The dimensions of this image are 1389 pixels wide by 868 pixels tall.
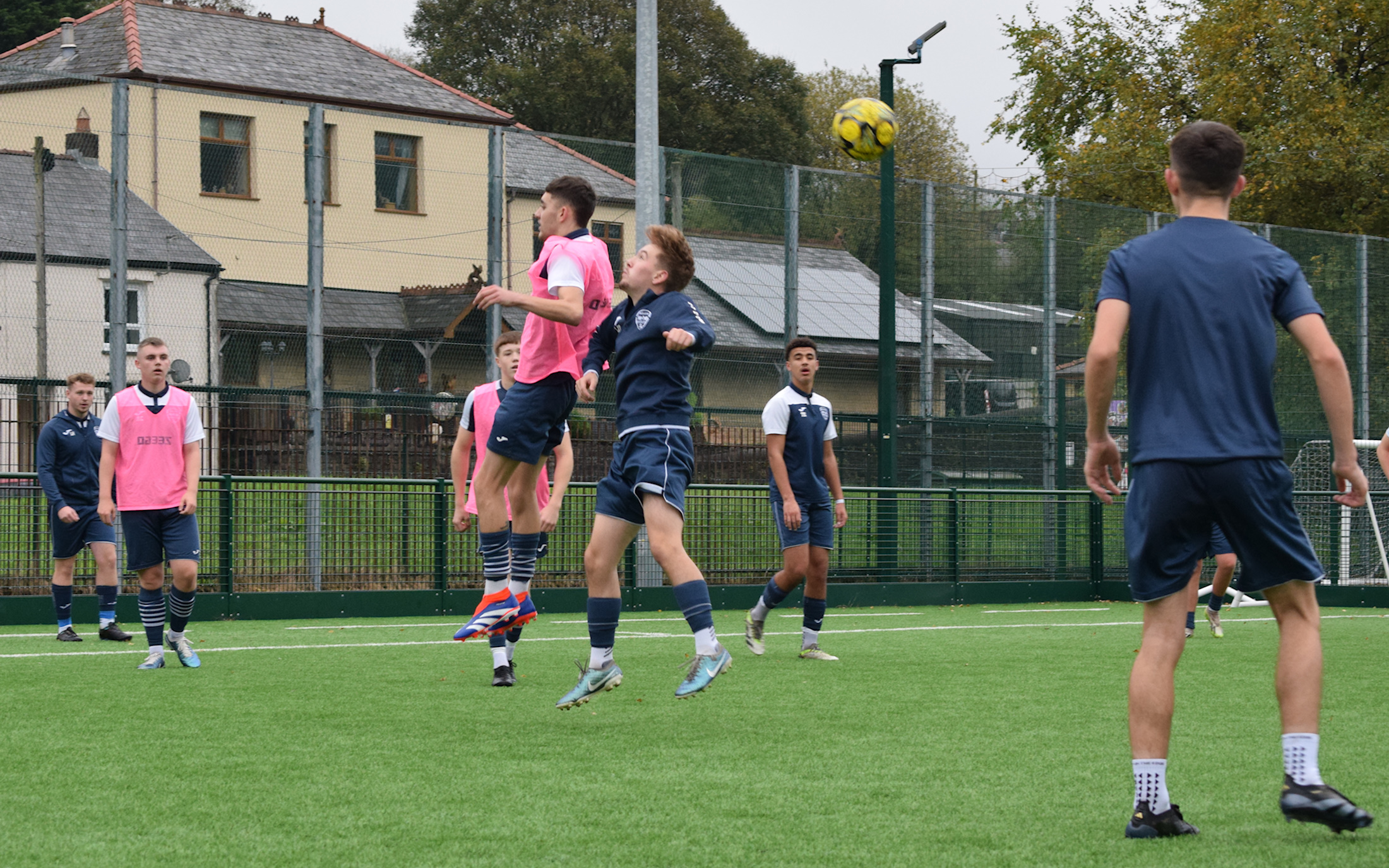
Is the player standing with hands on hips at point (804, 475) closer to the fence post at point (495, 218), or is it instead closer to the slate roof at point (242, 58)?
the fence post at point (495, 218)

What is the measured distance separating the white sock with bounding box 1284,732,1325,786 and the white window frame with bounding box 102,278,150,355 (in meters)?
12.4

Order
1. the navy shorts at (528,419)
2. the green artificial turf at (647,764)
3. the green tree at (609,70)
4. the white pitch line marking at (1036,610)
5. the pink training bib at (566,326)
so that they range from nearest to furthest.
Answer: the green artificial turf at (647,764) < the pink training bib at (566,326) < the navy shorts at (528,419) < the white pitch line marking at (1036,610) < the green tree at (609,70)

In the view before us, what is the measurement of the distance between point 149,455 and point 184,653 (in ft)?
3.86

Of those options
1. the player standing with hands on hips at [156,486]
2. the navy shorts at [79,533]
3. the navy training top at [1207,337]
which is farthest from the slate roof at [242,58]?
the navy training top at [1207,337]

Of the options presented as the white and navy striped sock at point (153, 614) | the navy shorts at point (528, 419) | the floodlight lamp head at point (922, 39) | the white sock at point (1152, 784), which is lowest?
the white and navy striped sock at point (153, 614)

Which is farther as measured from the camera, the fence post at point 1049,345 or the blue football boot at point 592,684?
the fence post at point 1049,345

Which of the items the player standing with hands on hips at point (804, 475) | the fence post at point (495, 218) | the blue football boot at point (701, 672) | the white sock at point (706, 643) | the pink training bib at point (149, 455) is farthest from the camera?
the fence post at point (495, 218)

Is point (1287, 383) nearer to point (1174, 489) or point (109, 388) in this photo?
point (109, 388)

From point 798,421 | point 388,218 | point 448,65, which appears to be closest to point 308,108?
point 388,218

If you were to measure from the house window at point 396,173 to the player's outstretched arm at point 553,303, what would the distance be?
9.43 m

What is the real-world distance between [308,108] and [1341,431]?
13.5 metres

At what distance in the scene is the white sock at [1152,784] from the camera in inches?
158

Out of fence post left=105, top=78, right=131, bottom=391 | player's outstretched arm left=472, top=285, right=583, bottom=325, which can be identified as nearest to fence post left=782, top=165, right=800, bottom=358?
fence post left=105, top=78, right=131, bottom=391

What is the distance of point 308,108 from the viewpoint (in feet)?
51.6
